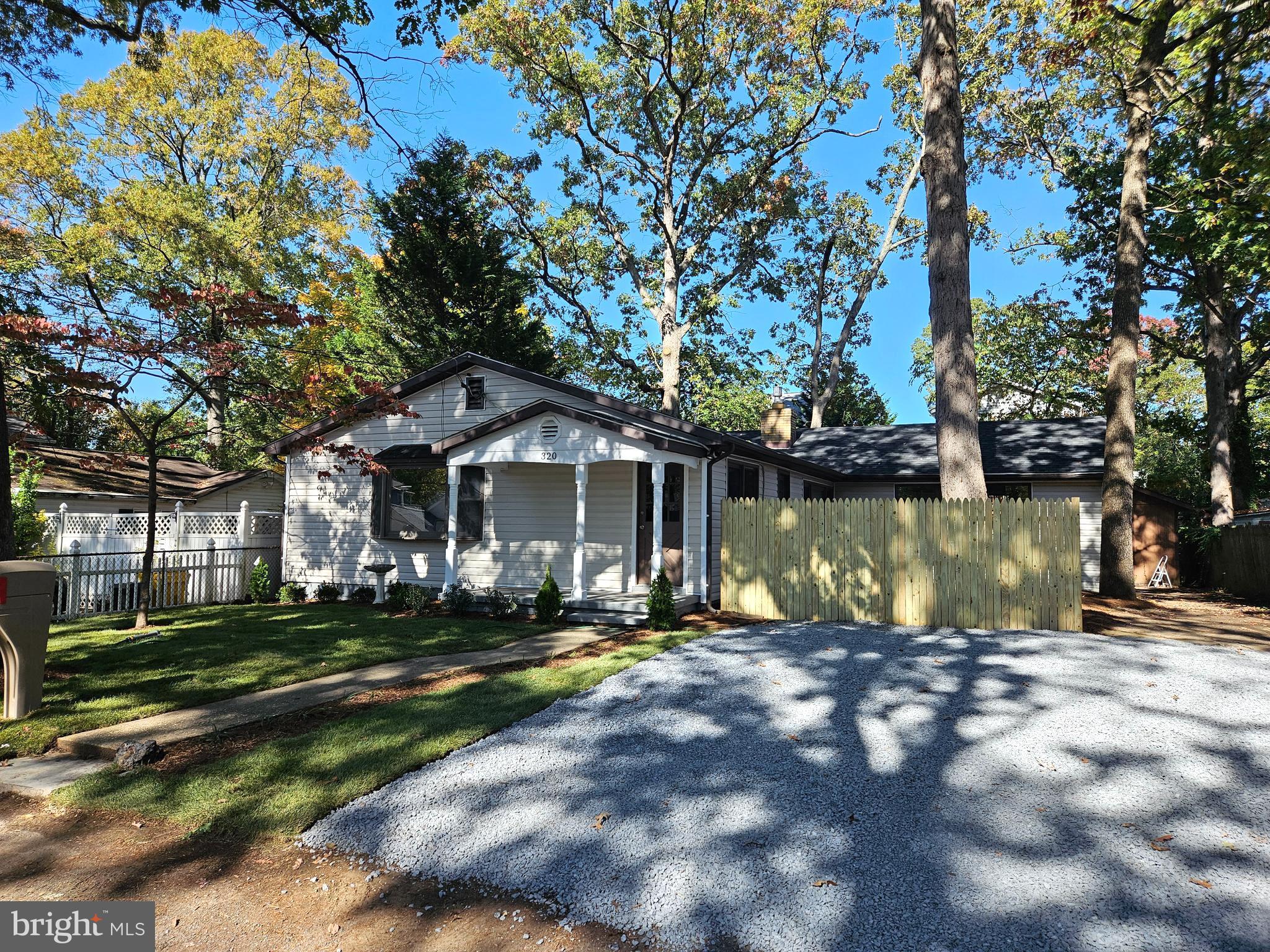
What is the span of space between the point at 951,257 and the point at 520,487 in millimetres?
8913

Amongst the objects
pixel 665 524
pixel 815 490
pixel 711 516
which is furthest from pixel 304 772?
pixel 815 490

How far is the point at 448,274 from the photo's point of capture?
2312 centimetres

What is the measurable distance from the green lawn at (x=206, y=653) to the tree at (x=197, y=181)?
14668 mm

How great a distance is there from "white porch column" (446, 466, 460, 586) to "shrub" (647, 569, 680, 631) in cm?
421

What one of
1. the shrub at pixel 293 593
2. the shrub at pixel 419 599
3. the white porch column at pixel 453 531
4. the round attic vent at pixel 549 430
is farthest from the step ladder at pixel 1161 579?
the shrub at pixel 293 593

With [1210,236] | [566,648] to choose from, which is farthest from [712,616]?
[1210,236]

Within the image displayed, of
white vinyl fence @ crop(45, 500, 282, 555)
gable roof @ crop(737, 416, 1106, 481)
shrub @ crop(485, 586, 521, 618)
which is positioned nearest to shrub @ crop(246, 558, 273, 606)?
white vinyl fence @ crop(45, 500, 282, 555)

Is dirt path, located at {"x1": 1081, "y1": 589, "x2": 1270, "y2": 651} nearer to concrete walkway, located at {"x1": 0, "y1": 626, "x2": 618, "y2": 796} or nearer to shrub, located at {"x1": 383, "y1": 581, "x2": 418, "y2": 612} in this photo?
concrete walkway, located at {"x1": 0, "y1": 626, "x2": 618, "y2": 796}

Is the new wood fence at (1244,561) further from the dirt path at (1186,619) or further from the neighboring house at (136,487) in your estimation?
the neighboring house at (136,487)

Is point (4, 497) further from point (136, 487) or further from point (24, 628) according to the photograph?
point (136, 487)

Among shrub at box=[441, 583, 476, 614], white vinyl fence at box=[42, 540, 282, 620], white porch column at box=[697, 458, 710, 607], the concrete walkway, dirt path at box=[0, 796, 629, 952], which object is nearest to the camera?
dirt path at box=[0, 796, 629, 952]

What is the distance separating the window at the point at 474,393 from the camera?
46.0ft

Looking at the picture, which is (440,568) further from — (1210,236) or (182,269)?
(182,269)

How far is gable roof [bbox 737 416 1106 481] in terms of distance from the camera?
18109 mm
